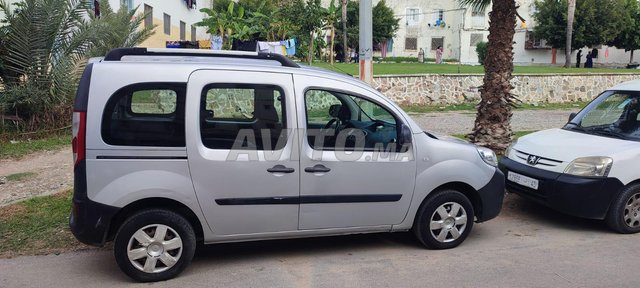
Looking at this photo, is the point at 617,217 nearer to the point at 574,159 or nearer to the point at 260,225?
the point at 574,159

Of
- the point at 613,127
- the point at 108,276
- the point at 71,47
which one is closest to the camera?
the point at 108,276

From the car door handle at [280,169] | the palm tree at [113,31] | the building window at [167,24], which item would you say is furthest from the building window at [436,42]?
the car door handle at [280,169]

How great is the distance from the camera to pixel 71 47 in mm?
10953

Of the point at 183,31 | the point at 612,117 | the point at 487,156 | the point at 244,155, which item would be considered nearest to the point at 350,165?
the point at 244,155

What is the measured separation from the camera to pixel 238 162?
14.4 ft

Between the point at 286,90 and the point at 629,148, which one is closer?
the point at 286,90

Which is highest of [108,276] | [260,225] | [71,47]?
[71,47]

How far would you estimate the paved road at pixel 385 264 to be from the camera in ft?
14.4

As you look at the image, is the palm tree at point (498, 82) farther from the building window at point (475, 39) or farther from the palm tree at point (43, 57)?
the building window at point (475, 39)

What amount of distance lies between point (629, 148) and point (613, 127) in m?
0.78

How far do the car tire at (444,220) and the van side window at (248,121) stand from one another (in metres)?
1.55

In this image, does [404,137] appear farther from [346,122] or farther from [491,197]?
[491,197]

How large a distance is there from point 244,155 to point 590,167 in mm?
3668

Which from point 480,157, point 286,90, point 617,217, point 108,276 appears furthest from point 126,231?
point 617,217
